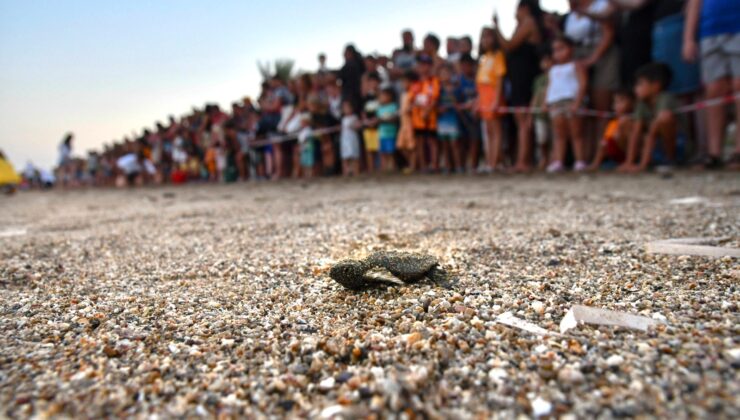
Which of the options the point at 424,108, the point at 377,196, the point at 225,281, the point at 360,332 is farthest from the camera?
the point at 424,108

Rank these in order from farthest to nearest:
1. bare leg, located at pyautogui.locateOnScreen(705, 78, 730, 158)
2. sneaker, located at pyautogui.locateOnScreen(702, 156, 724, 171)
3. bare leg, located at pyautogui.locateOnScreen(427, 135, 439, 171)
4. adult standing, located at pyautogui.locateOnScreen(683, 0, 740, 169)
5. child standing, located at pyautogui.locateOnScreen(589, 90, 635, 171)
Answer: bare leg, located at pyautogui.locateOnScreen(427, 135, 439, 171), child standing, located at pyautogui.locateOnScreen(589, 90, 635, 171), sneaker, located at pyautogui.locateOnScreen(702, 156, 724, 171), bare leg, located at pyautogui.locateOnScreen(705, 78, 730, 158), adult standing, located at pyautogui.locateOnScreen(683, 0, 740, 169)

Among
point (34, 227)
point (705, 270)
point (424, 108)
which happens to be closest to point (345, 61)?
point (424, 108)

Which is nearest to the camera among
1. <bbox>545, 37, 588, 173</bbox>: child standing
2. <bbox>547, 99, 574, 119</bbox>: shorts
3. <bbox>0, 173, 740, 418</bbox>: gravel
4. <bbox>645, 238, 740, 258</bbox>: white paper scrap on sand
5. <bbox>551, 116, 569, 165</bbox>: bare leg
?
<bbox>0, 173, 740, 418</bbox>: gravel

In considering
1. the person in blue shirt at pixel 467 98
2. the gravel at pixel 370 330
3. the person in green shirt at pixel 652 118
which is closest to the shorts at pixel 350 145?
the person in blue shirt at pixel 467 98

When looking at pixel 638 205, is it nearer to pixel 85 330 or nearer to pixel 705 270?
Result: pixel 705 270

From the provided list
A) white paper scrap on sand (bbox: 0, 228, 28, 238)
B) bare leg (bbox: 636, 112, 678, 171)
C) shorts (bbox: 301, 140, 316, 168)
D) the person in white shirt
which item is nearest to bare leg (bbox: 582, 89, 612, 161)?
bare leg (bbox: 636, 112, 678, 171)

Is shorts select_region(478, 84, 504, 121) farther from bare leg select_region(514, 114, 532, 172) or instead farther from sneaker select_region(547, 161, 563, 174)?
sneaker select_region(547, 161, 563, 174)
